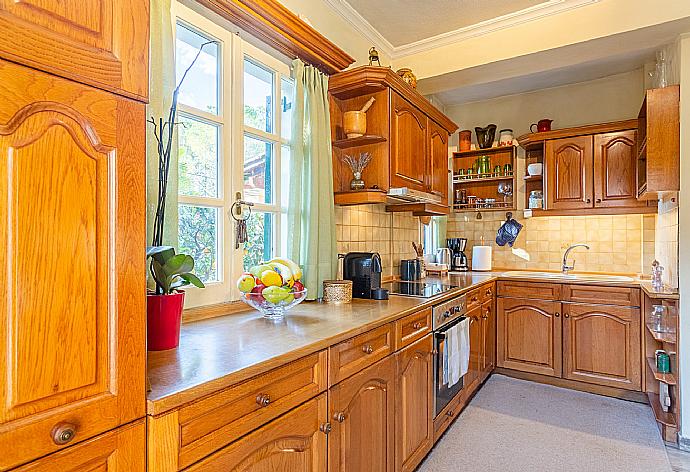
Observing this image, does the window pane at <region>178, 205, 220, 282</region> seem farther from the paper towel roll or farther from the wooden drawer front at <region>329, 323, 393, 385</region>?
the paper towel roll

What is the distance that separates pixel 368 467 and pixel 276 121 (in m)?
1.71

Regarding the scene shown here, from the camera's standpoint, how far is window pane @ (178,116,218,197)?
1.74 metres

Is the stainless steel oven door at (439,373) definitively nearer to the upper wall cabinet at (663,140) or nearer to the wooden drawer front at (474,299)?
the wooden drawer front at (474,299)

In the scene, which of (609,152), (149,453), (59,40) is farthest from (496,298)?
(59,40)

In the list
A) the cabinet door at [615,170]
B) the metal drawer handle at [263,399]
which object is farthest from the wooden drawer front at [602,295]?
the metal drawer handle at [263,399]

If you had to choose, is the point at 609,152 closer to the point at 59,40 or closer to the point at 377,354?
the point at 377,354

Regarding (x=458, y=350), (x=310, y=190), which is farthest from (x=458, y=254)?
(x=310, y=190)

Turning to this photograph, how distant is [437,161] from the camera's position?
3287mm

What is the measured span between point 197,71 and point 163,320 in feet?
3.71

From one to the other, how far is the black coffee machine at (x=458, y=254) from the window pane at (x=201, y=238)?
298 centimetres

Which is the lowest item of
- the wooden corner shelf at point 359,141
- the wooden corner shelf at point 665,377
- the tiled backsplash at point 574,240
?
the wooden corner shelf at point 665,377

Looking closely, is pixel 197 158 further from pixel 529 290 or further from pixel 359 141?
pixel 529 290

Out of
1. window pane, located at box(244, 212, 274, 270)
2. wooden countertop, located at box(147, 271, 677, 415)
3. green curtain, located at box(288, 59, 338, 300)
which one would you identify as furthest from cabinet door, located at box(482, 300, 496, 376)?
window pane, located at box(244, 212, 274, 270)

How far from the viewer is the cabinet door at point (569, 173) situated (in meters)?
3.62
